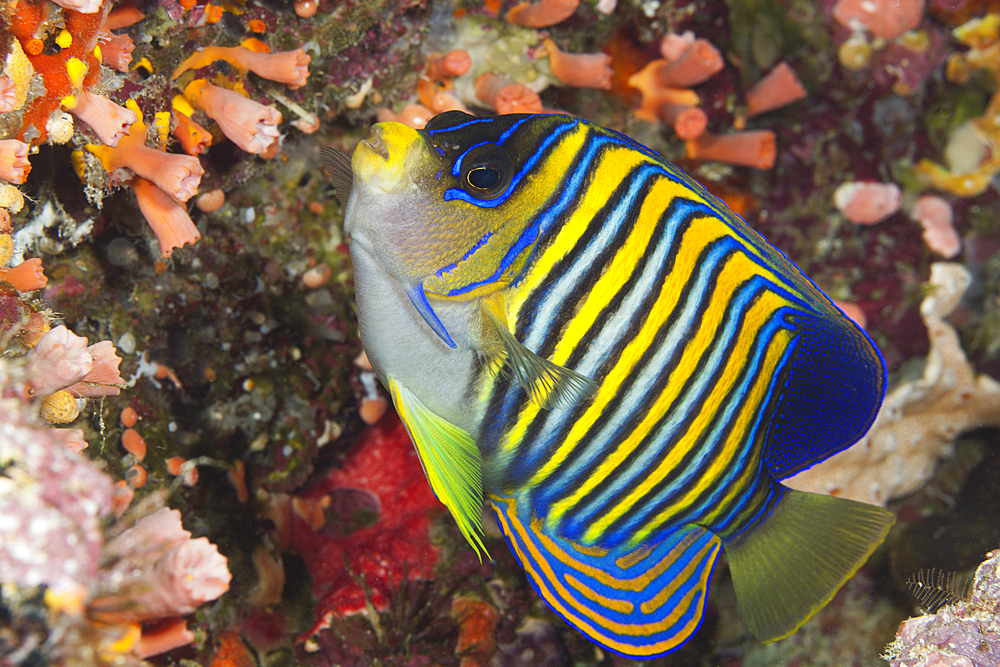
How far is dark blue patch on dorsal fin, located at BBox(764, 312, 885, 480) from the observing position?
1.62 m

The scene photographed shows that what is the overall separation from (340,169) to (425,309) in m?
0.45

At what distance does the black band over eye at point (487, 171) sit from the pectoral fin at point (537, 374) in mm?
247

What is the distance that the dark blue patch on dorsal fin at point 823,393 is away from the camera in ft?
5.32

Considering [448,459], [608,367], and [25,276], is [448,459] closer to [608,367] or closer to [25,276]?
[608,367]

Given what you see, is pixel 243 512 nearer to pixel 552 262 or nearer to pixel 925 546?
pixel 552 262

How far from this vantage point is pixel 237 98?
2.13 m

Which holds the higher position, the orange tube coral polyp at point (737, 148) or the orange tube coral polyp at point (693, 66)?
the orange tube coral polyp at point (693, 66)

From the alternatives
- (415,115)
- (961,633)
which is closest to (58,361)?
(415,115)

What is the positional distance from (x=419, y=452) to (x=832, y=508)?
1.20 meters

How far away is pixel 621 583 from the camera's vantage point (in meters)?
1.76

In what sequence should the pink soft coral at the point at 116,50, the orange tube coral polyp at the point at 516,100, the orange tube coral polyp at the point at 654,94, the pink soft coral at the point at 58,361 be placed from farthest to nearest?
the orange tube coral polyp at the point at 654,94, the orange tube coral polyp at the point at 516,100, the pink soft coral at the point at 116,50, the pink soft coral at the point at 58,361

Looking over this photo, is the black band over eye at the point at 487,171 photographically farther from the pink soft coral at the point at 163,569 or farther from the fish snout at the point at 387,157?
the pink soft coral at the point at 163,569

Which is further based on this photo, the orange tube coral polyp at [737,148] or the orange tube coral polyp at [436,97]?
the orange tube coral polyp at [737,148]

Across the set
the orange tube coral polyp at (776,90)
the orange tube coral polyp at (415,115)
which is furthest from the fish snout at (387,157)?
the orange tube coral polyp at (776,90)
